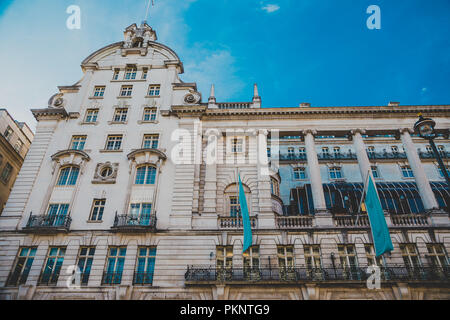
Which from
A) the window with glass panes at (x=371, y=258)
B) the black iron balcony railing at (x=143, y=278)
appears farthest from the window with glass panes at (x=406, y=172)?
the black iron balcony railing at (x=143, y=278)

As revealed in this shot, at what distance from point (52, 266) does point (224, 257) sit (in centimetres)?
1266

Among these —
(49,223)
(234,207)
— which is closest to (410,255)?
(234,207)

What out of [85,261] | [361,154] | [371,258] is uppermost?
[361,154]

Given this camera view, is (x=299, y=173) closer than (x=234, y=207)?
No

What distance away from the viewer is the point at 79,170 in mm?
25109

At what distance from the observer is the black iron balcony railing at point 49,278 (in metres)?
20.4

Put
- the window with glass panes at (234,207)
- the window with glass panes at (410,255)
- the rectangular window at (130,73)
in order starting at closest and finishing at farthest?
1. the window with glass panes at (410,255)
2. the window with glass panes at (234,207)
3. the rectangular window at (130,73)

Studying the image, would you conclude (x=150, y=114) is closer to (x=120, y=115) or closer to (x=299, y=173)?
(x=120, y=115)

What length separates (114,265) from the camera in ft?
68.8

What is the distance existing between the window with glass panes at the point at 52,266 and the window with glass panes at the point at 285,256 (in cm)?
1612

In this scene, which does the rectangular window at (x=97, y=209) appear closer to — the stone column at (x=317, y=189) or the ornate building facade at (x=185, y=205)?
the ornate building facade at (x=185, y=205)

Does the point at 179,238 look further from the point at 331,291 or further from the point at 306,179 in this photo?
the point at 306,179

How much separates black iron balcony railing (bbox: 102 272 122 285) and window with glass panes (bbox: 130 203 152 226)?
151 inches
